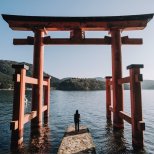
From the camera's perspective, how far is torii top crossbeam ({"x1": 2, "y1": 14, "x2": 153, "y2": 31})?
37.3ft

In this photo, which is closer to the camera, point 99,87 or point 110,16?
point 110,16

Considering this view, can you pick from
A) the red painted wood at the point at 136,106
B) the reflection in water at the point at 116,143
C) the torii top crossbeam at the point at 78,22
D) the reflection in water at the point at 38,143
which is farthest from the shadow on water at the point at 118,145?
the torii top crossbeam at the point at 78,22

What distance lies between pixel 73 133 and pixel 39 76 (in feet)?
12.5

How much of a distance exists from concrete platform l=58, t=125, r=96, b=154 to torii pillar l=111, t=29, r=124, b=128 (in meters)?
2.06

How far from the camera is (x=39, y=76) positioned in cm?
1189

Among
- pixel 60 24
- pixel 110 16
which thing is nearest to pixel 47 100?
pixel 60 24

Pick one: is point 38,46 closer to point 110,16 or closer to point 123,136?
point 110,16

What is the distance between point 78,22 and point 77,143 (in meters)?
6.66

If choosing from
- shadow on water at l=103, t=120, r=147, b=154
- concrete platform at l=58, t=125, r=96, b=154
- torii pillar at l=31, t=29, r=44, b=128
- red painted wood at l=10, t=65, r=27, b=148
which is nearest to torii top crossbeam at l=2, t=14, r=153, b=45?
torii pillar at l=31, t=29, r=44, b=128

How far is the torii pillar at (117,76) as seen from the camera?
1137 centimetres

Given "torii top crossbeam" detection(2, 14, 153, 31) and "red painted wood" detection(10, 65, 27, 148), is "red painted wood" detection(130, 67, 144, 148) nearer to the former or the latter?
"torii top crossbeam" detection(2, 14, 153, 31)

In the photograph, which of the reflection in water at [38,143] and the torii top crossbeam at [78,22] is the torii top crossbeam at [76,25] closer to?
the torii top crossbeam at [78,22]

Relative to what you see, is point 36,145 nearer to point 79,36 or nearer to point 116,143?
point 116,143

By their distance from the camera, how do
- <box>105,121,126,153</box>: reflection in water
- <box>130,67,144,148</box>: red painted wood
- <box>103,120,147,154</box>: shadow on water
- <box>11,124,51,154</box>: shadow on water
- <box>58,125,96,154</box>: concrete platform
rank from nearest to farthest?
<box>58,125,96,154</box>: concrete platform
<box>130,67,144,148</box>: red painted wood
<box>11,124,51,154</box>: shadow on water
<box>103,120,147,154</box>: shadow on water
<box>105,121,126,153</box>: reflection in water
